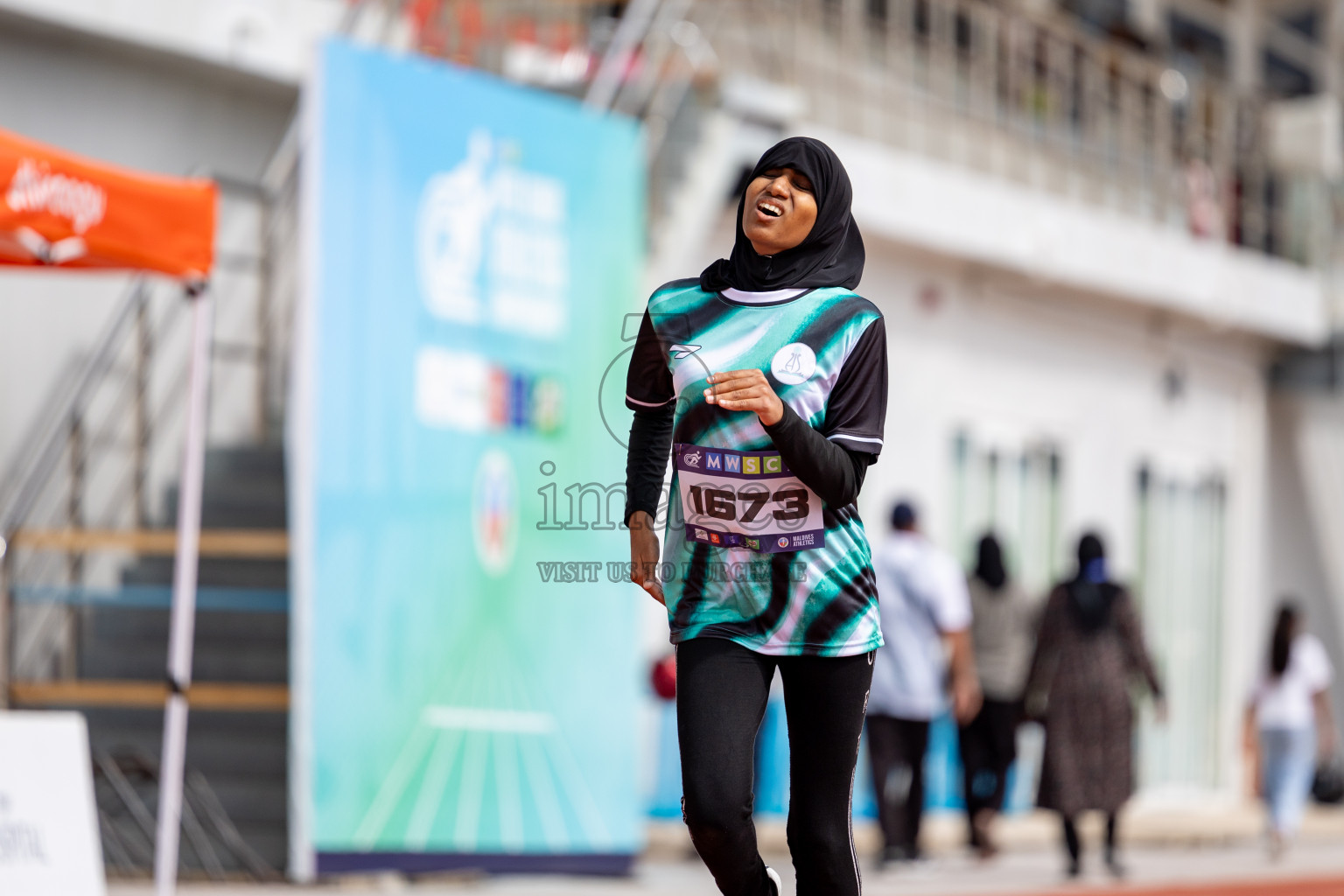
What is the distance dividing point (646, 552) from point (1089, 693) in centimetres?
764

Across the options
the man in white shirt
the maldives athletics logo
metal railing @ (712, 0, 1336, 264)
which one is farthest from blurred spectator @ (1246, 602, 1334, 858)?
the maldives athletics logo

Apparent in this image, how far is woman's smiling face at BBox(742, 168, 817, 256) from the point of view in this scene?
13.6ft

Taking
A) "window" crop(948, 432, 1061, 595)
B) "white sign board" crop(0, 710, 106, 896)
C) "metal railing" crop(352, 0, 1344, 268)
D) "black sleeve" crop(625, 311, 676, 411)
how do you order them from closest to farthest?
"black sleeve" crop(625, 311, 676, 411) → "white sign board" crop(0, 710, 106, 896) → "metal railing" crop(352, 0, 1344, 268) → "window" crop(948, 432, 1061, 595)

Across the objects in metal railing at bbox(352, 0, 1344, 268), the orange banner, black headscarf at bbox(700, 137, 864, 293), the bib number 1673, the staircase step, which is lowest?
the staircase step

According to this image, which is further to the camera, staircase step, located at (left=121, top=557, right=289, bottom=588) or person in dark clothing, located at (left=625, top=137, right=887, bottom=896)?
staircase step, located at (left=121, top=557, right=289, bottom=588)

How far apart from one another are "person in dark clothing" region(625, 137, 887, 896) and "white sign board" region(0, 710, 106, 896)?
124 inches

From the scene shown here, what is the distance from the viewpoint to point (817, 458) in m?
3.99

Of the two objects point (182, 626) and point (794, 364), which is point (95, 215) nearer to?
point (182, 626)

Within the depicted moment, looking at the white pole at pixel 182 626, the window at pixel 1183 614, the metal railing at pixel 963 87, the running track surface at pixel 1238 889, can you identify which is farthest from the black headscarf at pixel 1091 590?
the window at pixel 1183 614

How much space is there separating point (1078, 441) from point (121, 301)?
32.3 ft

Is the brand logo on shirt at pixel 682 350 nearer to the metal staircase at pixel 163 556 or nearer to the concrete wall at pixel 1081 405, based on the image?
the metal staircase at pixel 163 556

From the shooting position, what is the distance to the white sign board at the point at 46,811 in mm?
6508

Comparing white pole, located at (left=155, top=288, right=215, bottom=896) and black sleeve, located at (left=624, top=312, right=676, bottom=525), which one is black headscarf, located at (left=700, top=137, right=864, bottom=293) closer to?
black sleeve, located at (left=624, top=312, right=676, bottom=525)

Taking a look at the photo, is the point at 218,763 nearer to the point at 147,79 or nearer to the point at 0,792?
the point at 0,792
